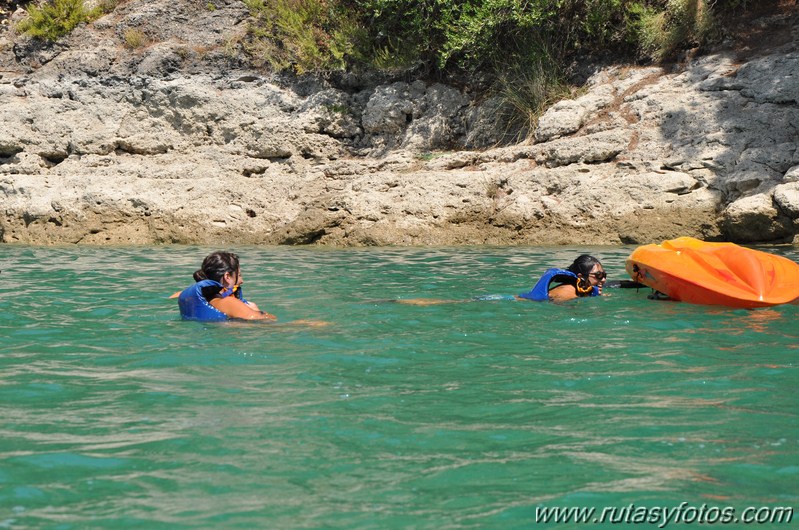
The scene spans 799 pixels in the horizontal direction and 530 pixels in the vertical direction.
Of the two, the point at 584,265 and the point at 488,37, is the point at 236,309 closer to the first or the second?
the point at 584,265

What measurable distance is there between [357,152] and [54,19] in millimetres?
6972

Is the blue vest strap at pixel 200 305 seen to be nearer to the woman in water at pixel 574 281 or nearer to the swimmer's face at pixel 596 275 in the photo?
the woman in water at pixel 574 281

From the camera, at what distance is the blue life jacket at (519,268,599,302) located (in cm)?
732

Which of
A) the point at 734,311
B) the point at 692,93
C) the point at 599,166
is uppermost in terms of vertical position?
the point at 692,93

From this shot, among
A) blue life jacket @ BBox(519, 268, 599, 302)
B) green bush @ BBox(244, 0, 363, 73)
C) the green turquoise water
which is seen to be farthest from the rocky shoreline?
the green turquoise water

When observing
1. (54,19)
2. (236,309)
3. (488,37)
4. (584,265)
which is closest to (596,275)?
(584,265)

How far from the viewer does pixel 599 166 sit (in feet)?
42.8

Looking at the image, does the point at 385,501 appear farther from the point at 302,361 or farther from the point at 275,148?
the point at 275,148

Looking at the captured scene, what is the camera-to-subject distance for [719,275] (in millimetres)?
7203

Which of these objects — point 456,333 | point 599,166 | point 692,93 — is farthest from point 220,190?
point 456,333

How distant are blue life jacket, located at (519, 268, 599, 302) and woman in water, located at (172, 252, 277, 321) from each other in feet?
7.28

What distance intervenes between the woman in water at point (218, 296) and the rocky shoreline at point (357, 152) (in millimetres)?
6370

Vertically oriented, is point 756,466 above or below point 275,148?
below

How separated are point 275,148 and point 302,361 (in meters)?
10.3
